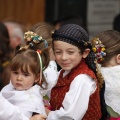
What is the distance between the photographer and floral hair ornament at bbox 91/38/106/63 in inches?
208

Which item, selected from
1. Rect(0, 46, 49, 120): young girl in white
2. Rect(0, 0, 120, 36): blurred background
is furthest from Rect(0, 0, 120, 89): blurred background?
Rect(0, 46, 49, 120): young girl in white

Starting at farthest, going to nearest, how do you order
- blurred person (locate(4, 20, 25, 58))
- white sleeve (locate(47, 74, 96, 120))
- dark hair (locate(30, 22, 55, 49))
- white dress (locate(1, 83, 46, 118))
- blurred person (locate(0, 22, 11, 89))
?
blurred person (locate(4, 20, 25, 58)) → blurred person (locate(0, 22, 11, 89)) → dark hair (locate(30, 22, 55, 49)) → white dress (locate(1, 83, 46, 118)) → white sleeve (locate(47, 74, 96, 120))

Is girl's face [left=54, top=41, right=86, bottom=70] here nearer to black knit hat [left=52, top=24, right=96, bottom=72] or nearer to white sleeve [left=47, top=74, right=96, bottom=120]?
black knit hat [left=52, top=24, right=96, bottom=72]

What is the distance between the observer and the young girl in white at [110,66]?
17.4ft

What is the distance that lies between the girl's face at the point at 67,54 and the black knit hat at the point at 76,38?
0.12ft

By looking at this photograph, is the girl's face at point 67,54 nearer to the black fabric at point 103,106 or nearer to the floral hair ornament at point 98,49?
the floral hair ornament at point 98,49

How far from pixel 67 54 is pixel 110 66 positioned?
1.82 ft

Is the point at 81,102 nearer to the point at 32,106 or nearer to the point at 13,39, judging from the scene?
the point at 32,106

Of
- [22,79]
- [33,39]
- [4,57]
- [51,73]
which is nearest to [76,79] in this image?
[22,79]

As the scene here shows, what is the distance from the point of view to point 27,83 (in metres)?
5.23

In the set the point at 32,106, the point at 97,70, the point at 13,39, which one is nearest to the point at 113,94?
the point at 97,70

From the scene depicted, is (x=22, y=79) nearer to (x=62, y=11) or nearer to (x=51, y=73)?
(x=51, y=73)

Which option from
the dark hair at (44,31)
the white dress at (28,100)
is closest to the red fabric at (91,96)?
the white dress at (28,100)

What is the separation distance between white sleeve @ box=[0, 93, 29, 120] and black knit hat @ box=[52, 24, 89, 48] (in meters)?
0.71
